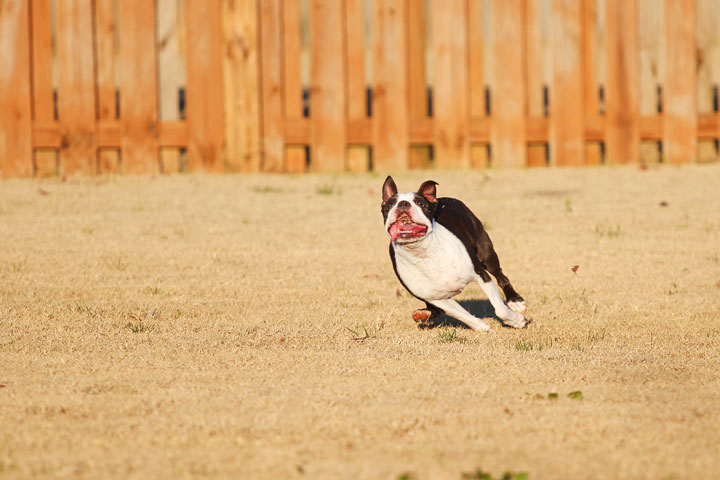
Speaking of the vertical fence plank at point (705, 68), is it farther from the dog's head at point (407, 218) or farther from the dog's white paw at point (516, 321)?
the dog's head at point (407, 218)

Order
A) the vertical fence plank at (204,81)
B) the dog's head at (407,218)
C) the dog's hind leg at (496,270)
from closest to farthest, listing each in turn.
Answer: the dog's head at (407,218) → the dog's hind leg at (496,270) → the vertical fence plank at (204,81)

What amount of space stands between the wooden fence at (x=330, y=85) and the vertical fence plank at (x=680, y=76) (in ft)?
0.05

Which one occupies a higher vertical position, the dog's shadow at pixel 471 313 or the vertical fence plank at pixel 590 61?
the vertical fence plank at pixel 590 61

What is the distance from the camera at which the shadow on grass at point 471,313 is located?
6.88m

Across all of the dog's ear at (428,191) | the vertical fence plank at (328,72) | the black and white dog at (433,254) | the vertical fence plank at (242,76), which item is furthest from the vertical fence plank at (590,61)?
the dog's ear at (428,191)

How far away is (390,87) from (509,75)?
1300 millimetres

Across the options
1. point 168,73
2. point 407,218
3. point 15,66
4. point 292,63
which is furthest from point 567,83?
point 407,218

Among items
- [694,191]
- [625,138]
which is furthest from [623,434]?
[625,138]

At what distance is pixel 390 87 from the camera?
11680 mm

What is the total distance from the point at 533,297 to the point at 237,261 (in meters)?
2.51

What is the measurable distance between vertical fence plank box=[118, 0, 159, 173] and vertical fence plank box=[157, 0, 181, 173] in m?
0.11

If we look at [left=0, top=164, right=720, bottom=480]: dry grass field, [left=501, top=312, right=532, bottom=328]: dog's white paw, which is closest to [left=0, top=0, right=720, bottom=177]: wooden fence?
[left=0, top=164, right=720, bottom=480]: dry grass field

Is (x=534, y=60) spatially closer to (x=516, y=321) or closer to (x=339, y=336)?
(x=516, y=321)

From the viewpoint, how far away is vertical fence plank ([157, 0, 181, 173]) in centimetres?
1179
